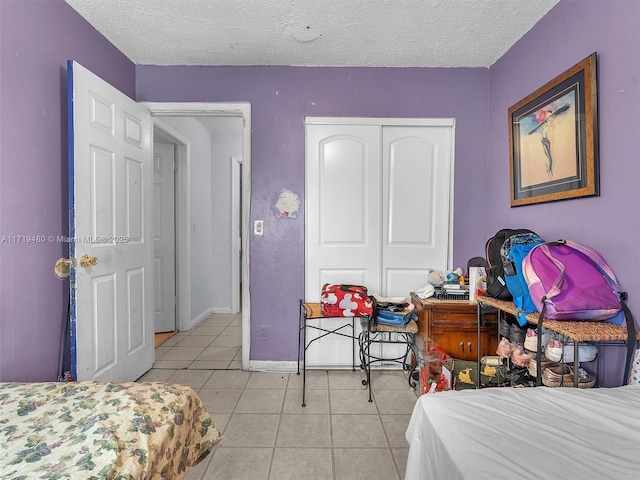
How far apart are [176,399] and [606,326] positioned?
1751 mm

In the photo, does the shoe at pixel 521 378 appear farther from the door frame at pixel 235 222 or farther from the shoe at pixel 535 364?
the door frame at pixel 235 222

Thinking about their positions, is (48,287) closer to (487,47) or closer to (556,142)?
(556,142)

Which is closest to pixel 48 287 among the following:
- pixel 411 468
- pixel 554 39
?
pixel 411 468

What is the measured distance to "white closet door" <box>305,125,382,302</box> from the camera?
271 cm

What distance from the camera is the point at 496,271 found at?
1.84 metres

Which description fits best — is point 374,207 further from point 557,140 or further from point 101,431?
point 101,431

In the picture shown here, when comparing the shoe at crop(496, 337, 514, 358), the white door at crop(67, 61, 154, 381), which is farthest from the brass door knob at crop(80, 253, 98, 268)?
the shoe at crop(496, 337, 514, 358)

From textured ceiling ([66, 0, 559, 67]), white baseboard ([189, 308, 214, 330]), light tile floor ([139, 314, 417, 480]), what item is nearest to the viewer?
light tile floor ([139, 314, 417, 480])

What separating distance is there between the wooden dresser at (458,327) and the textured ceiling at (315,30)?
1886 mm

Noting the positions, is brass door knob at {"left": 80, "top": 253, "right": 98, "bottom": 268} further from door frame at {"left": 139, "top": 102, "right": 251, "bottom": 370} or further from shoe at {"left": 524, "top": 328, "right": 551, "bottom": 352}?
shoe at {"left": 524, "top": 328, "right": 551, "bottom": 352}

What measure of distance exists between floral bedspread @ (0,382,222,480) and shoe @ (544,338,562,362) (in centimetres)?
152

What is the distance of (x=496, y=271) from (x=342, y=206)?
1291 mm

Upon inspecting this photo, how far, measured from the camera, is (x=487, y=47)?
2.41 meters

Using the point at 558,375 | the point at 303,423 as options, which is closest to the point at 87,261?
the point at 303,423
